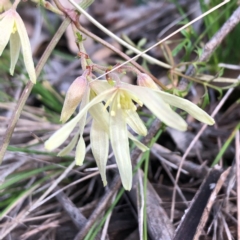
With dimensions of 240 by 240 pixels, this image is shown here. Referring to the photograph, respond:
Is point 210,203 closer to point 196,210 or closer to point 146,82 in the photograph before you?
point 196,210

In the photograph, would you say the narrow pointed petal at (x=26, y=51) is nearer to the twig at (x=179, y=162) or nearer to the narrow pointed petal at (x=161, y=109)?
the narrow pointed petal at (x=161, y=109)

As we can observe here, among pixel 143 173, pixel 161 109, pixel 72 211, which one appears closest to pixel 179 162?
pixel 143 173

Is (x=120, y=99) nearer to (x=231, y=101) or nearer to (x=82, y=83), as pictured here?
(x=82, y=83)

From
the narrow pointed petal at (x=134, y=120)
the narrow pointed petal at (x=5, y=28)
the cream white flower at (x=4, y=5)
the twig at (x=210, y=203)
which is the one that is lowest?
the twig at (x=210, y=203)

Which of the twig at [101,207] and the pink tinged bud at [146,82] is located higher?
the pink tinged bud at [146,82]

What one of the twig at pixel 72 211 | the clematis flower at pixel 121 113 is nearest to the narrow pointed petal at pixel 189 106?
the clematis flower at pixel 121 113

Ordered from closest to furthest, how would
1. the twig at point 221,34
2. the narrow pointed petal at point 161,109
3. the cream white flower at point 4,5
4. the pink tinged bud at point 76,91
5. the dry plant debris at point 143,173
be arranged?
the narrow pointed petal at point 161,109 → the pink tinged bud at point 76,91 → the cream white flower at point 4,5 → the dry plant debris at point 143,173 → the twig at point 221,34

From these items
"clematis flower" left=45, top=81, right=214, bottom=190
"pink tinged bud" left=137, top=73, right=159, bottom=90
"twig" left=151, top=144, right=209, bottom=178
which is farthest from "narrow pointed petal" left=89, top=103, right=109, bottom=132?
"twig" left=151, top=144, right=209, bottom=178

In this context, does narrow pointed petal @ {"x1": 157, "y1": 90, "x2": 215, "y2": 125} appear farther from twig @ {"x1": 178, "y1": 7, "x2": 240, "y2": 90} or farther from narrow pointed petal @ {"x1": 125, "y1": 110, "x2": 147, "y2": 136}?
twig @ {"x1": 178, "y1": 7, "x2": 240, "y2": 90}
